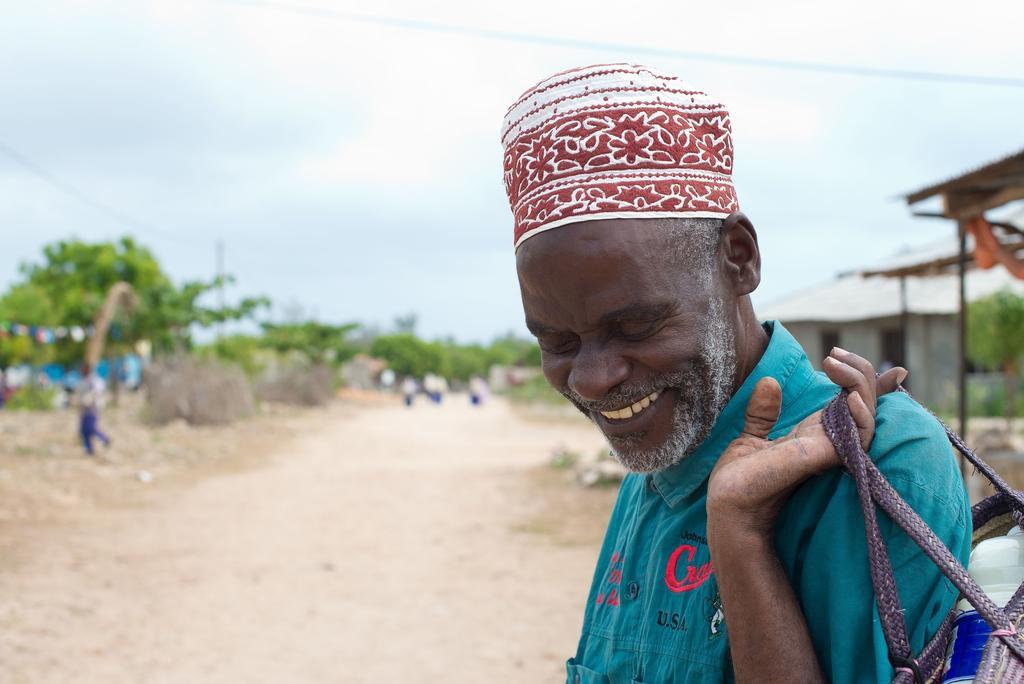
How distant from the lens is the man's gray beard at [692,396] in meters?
1.35

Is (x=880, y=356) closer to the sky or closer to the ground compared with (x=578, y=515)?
closer to the sky

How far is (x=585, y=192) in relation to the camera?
1302 millimetres

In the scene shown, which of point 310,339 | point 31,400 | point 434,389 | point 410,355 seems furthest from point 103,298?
point 410,355

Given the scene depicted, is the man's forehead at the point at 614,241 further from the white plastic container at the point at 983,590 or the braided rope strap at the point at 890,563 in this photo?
the white plastic container at the point at 983,590

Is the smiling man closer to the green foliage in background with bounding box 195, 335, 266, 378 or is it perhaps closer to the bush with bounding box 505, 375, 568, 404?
the bush with bounding box 505, 375, 568, 404

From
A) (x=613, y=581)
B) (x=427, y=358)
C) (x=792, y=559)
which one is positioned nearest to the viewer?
(x=792, y=559)

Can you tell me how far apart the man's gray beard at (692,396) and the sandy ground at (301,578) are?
4.12 m

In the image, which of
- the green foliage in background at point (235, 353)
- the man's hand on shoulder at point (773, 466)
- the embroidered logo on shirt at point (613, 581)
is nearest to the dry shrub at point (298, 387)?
the green foliage in background at point (235, 353)

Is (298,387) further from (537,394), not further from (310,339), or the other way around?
(537,394)

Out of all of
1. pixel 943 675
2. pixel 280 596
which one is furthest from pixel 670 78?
pixel 280 596

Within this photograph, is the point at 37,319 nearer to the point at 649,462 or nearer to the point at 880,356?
the point at 880,356

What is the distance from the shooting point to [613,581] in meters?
1.56

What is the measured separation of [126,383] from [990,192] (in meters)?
40.3

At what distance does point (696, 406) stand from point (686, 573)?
10.1 inches
